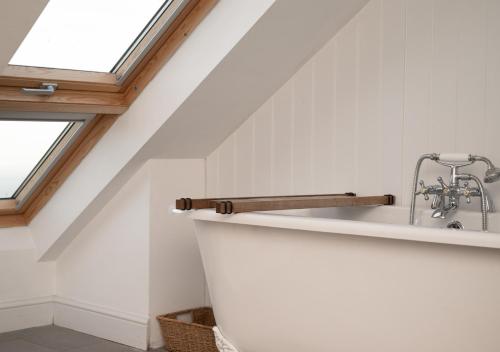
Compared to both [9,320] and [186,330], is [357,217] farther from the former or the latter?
[9,320]

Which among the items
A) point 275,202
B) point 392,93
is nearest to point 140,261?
point 275,202

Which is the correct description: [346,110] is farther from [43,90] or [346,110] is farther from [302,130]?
[43,90]

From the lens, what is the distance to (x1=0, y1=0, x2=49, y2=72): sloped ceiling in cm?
274

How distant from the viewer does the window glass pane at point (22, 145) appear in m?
3.81

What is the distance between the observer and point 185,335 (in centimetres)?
366

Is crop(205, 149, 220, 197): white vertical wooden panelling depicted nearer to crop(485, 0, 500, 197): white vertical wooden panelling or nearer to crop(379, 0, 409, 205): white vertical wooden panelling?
crop(379, 0, 409, 205): white vertical wooden panelling

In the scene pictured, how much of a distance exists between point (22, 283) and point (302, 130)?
180 centimetres

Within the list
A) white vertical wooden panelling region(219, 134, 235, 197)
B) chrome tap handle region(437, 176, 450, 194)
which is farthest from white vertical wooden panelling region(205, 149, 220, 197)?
chrome tap handle region(437, 176, 450, 194)

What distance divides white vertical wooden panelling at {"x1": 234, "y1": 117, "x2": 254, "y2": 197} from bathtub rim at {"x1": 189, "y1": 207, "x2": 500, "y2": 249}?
2.77ft

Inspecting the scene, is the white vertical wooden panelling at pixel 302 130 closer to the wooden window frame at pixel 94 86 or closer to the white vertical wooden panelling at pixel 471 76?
the wooden window frame at pixel 94 86

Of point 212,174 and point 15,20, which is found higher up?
point 15,20

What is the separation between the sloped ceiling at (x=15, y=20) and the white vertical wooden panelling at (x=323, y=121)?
143 centimetres

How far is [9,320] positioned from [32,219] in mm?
581

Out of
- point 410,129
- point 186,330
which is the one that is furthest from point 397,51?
point 186,330
